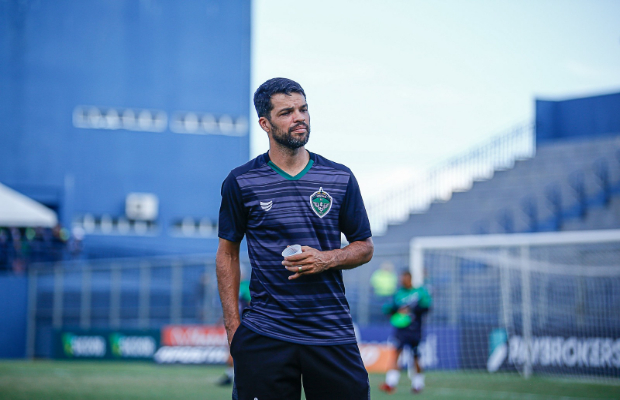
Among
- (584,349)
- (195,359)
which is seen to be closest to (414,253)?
(584,349)

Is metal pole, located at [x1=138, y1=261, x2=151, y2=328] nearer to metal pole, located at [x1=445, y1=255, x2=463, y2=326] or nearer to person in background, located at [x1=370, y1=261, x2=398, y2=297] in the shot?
person in background, located at [x1=370, y1=261, x2=398, y2=297]

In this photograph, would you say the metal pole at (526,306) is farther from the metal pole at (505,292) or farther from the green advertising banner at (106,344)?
the green advertising banner at (106,344)

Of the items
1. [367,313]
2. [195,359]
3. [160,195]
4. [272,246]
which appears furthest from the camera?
[160,195]

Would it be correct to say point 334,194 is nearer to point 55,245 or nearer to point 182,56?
point 55,245

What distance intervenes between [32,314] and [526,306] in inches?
590

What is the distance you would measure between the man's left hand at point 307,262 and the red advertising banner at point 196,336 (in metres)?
17.2

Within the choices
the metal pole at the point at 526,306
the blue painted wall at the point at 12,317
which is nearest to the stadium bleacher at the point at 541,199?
the metal pole at the point at 526,306

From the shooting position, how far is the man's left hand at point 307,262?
3816 mm

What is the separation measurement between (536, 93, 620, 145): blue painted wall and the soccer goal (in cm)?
1186

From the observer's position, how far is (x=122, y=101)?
32.7m

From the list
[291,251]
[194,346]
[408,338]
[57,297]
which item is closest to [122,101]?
[57,297]

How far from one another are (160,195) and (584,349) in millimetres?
21711

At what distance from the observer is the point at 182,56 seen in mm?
33438


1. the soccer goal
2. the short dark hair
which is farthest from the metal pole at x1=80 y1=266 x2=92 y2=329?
the short dark hair
